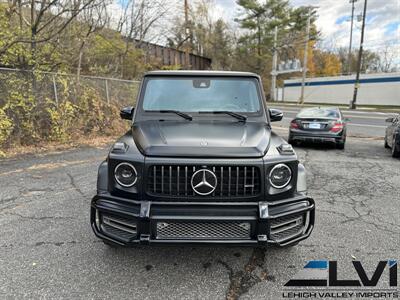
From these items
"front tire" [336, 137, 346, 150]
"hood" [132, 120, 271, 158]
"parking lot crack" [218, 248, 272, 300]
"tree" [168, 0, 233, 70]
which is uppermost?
"tree" [168, 0, 233, 70]

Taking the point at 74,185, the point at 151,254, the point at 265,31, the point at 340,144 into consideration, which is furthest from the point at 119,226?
the point at 265,31

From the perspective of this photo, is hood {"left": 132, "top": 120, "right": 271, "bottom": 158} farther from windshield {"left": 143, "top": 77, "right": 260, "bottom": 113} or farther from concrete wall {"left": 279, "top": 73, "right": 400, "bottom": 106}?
concrete wall {"left": 279, "top": 73, "right": 400, "bottom": 106}

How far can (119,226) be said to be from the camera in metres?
2.60

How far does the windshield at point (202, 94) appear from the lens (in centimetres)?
368

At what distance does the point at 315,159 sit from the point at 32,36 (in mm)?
9015

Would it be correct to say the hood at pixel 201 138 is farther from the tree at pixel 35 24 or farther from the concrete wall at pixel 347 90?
the concrete wall at pixel 347 90

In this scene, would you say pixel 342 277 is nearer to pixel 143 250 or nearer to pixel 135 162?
pixel 143 250

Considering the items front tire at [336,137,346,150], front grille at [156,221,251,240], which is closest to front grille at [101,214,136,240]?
front grille at [156,221,251,240]

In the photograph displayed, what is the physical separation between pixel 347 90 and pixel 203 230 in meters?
43.0

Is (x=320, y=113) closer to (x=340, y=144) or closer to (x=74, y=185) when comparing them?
(x=340, y=144)

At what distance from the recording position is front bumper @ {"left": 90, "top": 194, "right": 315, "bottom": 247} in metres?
2.47

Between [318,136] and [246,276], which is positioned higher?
[318,136]

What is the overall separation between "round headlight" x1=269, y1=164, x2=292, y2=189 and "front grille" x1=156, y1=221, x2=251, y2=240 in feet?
1.42

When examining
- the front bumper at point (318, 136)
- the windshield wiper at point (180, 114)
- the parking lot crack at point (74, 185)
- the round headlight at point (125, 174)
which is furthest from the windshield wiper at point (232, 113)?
the front bumper at point (318, 136)
